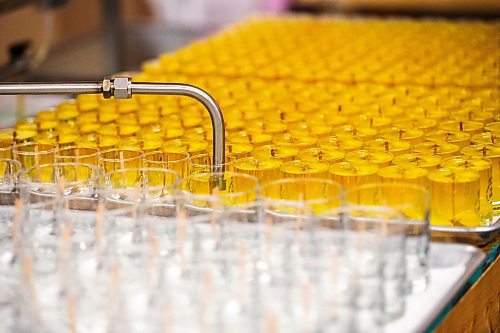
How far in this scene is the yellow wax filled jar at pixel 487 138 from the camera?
2.40 m

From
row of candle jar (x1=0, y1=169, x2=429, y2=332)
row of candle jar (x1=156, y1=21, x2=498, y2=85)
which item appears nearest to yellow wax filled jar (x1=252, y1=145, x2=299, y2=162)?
row of candle jar (x1=0, y1=169, x2=429, y2=332)

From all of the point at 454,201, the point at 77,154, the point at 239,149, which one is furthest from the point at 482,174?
the point at 77,154

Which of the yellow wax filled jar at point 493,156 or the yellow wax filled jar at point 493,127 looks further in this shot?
the yellow wax filled jar at point 493,127

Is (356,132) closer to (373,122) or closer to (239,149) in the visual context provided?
(373,122)

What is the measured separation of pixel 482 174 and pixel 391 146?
0.92 feet

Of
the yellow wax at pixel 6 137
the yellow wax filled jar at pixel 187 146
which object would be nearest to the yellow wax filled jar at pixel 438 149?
the yellow wax filled jar at pixel 187 146

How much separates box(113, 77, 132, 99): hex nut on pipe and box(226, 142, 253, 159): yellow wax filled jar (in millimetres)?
363

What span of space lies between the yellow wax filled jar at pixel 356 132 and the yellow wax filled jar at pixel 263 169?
1.21ft

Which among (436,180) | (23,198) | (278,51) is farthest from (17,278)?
(278,51)

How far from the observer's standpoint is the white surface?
1581mm

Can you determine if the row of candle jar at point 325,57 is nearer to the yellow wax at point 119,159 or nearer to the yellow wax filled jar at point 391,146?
the yellow wax filled jar at point 391,146

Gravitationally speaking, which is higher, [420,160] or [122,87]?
[122,87]

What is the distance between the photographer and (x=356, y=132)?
254 cm

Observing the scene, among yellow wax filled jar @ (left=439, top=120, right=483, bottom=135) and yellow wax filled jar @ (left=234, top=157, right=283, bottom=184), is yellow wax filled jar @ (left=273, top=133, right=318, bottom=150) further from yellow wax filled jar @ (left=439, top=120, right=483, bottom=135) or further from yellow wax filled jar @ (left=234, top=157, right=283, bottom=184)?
yellow wax filled jar @ (left=439, top=120, right=483, bottom=135)
